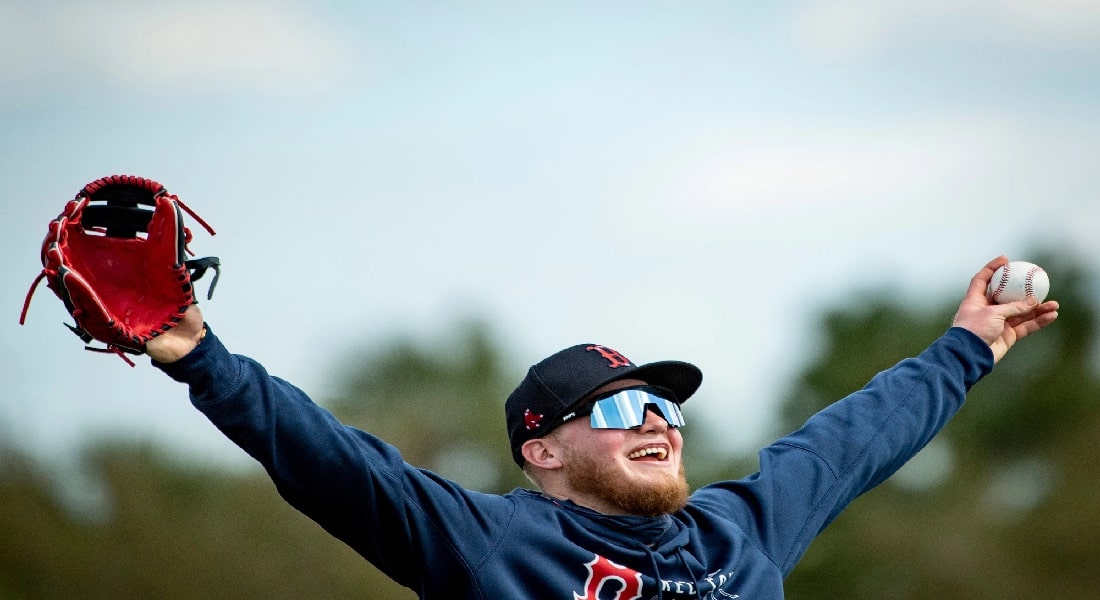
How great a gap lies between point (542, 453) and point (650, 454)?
0.38 metres

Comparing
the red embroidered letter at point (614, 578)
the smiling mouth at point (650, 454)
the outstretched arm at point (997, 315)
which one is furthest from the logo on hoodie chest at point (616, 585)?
the outstretched arm at point (997, 315)

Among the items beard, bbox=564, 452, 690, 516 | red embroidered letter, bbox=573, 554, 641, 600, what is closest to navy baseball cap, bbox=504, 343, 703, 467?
beard, bbox=564, 452, 690, 516

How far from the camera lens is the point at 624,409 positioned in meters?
4.66

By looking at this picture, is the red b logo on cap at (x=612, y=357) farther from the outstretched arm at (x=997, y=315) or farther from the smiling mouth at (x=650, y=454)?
the outstretched arm at (x=997, y=315)

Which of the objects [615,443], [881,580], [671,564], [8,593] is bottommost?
[881,580]

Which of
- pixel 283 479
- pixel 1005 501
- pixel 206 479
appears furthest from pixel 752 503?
pixel 1005 501

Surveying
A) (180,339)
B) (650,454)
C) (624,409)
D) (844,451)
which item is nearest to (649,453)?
(650,454)

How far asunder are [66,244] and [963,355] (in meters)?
3.57

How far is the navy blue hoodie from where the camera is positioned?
379cm

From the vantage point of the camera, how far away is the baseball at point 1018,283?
5570 millimetres

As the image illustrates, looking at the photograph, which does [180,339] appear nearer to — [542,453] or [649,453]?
[542,453]

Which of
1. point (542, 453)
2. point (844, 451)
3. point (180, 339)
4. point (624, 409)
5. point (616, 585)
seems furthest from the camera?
point (844, 451)

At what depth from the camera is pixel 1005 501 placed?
2858cm

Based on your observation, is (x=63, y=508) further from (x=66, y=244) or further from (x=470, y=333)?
(x=66, y=244)
